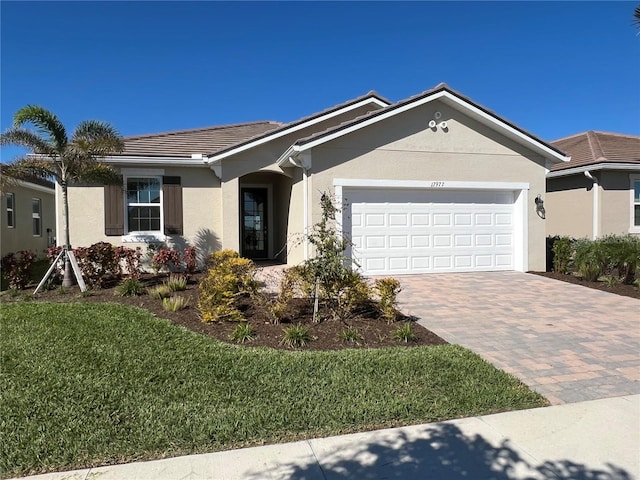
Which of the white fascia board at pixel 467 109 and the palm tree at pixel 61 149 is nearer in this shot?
the palm tree at pixel 61 149

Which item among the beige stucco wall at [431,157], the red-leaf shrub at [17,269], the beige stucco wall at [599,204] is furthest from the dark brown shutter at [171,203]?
the beige stucco wall at [599,204]

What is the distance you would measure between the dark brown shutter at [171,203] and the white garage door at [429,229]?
4.79m

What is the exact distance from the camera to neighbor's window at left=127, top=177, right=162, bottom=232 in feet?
40.6

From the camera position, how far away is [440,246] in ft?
40.1

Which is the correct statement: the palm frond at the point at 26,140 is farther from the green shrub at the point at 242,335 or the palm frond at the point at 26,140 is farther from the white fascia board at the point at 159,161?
the green shrub at the point at 242,335

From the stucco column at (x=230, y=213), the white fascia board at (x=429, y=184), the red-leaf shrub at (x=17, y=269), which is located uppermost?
the white fascia board at (x=429, y=184)

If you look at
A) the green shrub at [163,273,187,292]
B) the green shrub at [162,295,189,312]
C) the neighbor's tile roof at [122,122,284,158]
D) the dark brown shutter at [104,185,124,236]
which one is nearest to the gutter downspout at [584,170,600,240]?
the neighbor's tile roof at [122,122,284,158]

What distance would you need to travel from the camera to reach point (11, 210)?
16594 millimetres

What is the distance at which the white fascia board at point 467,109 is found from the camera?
1104 centimetres

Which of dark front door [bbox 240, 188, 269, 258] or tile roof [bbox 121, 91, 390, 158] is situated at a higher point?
tile roof [bbox 121, 91, 390, 158]

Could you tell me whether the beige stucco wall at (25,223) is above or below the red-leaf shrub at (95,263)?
above

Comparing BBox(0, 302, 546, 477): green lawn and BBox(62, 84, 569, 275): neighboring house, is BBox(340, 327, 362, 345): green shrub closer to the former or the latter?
BBox(0, 302, 546, 477): green lawn

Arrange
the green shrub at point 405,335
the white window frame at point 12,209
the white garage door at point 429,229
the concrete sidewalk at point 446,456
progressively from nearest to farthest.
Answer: the concrete sidewalk at point 446,456 → the green shrub at point 405,335 → the white garage door at point 429,229 → the white window frame at point 12,209

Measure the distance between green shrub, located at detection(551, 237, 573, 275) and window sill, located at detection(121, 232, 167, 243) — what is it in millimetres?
11229
